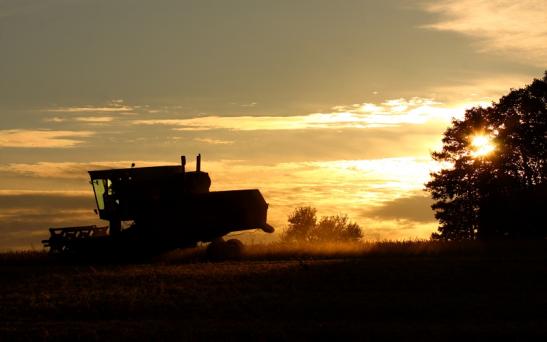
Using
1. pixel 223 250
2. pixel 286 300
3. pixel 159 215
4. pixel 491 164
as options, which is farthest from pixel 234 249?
pixel 491 164

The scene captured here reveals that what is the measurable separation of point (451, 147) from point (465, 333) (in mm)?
42602

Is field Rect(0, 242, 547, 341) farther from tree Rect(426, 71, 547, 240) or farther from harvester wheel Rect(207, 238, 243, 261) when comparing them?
tree Rect(426, 71, 547, 240)

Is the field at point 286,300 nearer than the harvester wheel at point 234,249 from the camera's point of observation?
Yes

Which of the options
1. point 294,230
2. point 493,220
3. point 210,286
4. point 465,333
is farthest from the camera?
point 294,230

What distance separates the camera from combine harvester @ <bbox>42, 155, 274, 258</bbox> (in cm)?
3259

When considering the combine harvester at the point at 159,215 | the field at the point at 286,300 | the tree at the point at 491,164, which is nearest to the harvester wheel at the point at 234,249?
the combine harvester at the point at 159,215

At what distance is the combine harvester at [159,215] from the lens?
3259 centimetres

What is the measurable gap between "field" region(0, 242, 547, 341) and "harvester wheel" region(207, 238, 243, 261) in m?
1.93

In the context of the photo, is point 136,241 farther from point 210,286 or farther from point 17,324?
point 17,324

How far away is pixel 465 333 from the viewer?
17.0m

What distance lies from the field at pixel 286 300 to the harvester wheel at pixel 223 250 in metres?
1.93

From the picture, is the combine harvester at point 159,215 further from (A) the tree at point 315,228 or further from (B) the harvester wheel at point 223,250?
(A) the tree at point 315,228

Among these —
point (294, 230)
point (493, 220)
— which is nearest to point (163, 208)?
point (493, 220)

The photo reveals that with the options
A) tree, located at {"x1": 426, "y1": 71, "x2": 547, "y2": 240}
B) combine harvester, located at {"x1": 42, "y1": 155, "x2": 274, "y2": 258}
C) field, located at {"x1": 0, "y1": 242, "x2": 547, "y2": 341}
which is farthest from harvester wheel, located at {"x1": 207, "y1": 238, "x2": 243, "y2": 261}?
tree, located at {"x1": 426, "y1": 71, "x2": 547, "y2": 240}
